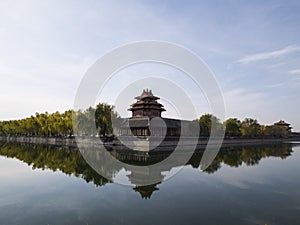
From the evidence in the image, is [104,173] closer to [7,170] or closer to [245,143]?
[7,170]

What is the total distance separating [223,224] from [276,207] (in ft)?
12.5

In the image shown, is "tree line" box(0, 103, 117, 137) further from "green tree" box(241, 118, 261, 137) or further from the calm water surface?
"green tree" box(241, 118, 261, 137)

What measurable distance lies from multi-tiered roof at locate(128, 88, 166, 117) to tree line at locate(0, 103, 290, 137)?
529 centimetres

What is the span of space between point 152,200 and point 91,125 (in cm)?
3204

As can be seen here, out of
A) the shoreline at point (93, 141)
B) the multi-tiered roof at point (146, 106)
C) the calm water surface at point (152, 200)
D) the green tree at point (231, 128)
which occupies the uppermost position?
the multi-tiered roof at point (146, 106)

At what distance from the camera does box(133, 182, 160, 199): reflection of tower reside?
13148mm

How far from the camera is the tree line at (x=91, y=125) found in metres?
42.3

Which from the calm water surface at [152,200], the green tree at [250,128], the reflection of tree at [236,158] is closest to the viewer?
the calm water surface at [152,200]

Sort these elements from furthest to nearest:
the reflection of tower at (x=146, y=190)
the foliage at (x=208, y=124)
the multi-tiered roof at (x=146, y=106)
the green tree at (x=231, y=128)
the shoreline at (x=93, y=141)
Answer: the green tree at (x=231, y=128) → the foliage at (x=208, y=124) → the multi-tiered roof at (x=146, y=106) → the shoreline at (x=93, y=141) → the reflection of tower at (x=146, y=190)

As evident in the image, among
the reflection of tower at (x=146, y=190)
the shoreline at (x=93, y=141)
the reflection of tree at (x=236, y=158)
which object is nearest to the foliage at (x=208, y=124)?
the shoreline at (x=93, y=141)

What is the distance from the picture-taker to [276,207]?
1086cm

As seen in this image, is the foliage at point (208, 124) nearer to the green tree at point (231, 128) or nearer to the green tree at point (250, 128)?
the green tree at point (231, 128)

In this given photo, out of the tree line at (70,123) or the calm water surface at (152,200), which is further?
the tree line at (70,123)

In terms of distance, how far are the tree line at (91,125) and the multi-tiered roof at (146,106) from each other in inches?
208
